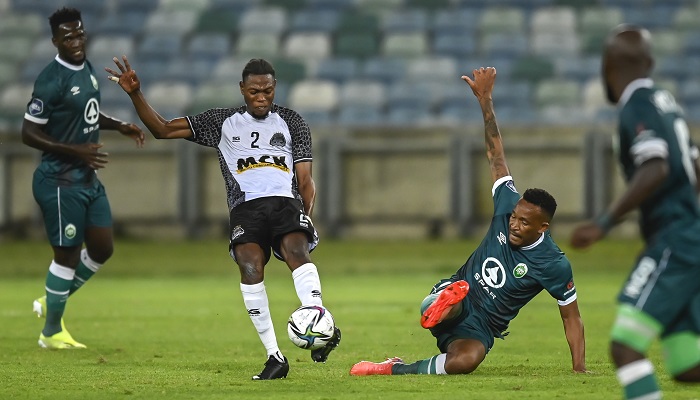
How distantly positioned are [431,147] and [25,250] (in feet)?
26.8

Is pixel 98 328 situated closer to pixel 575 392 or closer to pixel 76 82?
pixel 76 82

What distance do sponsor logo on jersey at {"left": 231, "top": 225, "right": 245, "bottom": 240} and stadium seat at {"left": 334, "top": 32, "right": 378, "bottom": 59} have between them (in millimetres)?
18969

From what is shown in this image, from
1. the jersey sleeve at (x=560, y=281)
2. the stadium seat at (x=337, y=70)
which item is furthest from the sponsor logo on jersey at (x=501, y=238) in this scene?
the stadium seat at (x=337, y=70)

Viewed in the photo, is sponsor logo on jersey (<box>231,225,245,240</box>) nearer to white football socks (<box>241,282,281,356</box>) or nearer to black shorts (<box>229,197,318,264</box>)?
black shorts (<box>229,197,318,264</box>)

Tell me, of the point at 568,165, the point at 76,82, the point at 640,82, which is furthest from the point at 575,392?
the point at 568,165

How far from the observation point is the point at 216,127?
8.79m

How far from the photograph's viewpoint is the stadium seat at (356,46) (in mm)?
27312

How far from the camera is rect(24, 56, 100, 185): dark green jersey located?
10898 mm

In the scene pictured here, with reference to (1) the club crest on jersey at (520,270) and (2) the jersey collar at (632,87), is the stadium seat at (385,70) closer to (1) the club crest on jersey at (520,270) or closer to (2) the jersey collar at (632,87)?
(1) the club crest on jersey at (520,270)

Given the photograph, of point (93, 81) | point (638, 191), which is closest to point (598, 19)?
point (93, 81)

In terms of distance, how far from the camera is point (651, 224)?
19.8ft

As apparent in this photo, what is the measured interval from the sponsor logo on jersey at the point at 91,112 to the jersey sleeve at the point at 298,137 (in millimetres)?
2849

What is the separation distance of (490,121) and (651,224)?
126 inches

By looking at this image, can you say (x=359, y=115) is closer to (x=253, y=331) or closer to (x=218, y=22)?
(x=218, y=22)
